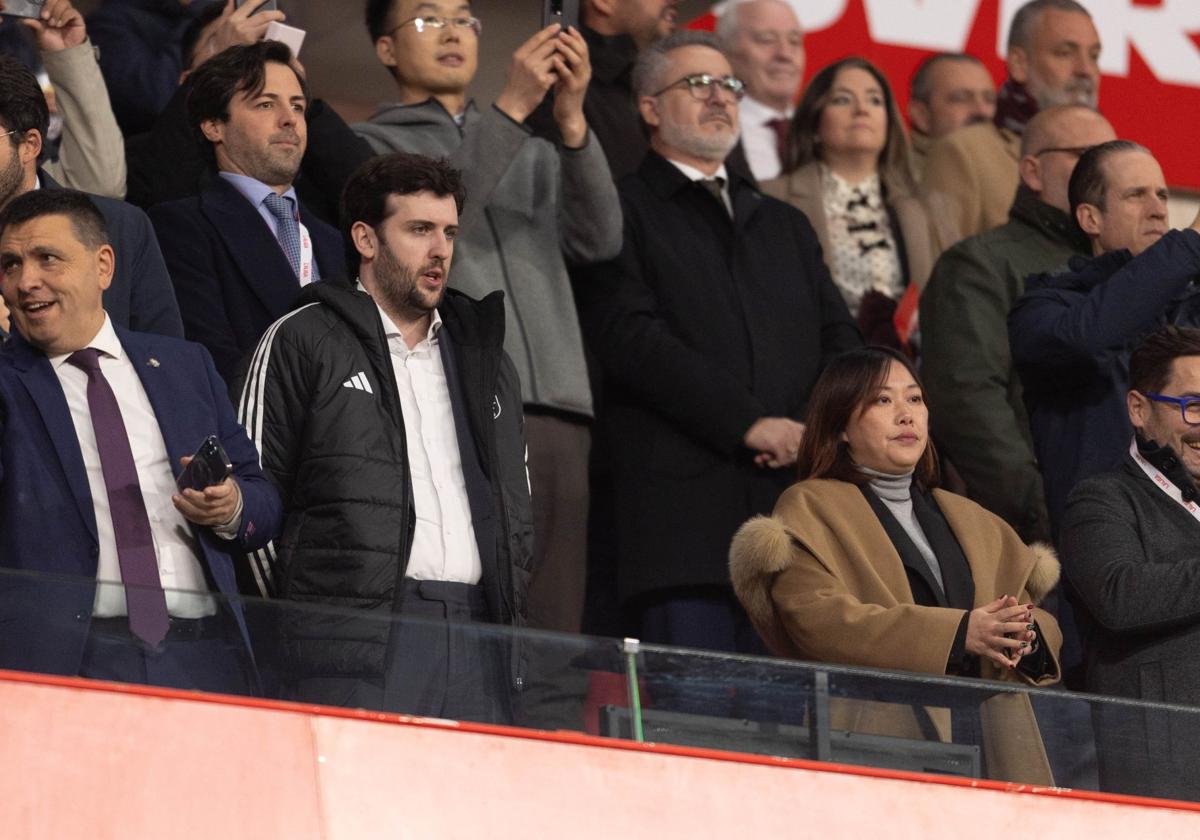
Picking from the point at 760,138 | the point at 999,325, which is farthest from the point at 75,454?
the point at 760,138

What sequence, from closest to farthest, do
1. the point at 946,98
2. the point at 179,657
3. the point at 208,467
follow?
the point at 179,657, the point at 208,467, the point at 946,98

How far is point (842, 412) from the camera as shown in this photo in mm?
4996

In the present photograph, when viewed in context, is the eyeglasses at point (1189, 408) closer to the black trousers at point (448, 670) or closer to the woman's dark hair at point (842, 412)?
the woman's dark hair at point (842, 412)

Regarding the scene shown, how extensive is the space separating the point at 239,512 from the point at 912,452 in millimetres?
1542

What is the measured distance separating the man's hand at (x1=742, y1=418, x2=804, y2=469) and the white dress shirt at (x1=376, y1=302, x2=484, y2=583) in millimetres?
1138

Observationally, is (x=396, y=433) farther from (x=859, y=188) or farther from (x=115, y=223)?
(x=859, y=188)

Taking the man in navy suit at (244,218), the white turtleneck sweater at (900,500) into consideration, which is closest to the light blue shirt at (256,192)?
the man in navy suit at (244,218)

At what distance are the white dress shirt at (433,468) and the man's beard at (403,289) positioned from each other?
4 centimetres

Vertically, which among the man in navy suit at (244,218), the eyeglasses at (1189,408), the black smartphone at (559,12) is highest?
the black smartphone at (559,12)

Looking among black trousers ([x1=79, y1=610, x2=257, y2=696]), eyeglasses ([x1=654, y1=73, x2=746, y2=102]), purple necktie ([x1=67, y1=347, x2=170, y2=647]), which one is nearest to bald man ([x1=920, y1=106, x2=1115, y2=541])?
eyeglasses ([x1=654, y1=73, x2=746, y2=102])

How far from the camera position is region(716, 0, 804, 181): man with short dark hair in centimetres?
748

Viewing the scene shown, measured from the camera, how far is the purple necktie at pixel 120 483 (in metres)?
4.27

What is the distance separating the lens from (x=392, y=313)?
4918 mm

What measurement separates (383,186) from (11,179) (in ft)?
2.68
